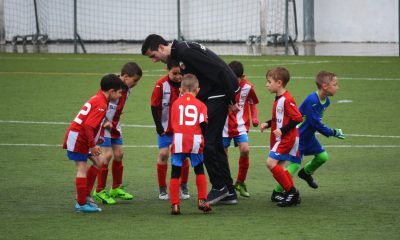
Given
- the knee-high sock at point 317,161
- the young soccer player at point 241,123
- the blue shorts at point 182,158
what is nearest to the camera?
the blue shorts at point 182,158

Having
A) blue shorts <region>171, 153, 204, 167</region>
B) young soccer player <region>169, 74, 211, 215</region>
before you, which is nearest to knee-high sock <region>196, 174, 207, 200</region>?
young soccer player <region>169, 74, 211, 215</region>

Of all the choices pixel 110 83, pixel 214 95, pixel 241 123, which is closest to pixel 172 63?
pixel 214 95

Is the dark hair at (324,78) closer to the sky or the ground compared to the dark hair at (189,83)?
closer to the ground

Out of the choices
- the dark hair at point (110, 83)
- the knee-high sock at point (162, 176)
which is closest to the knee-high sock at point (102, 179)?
the knee-high sock at point (162, 176)

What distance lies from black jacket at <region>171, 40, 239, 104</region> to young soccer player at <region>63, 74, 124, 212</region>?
0.70 meters

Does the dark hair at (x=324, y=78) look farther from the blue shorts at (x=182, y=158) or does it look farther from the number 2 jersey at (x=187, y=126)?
the blue shorts at (x=182, y=158)

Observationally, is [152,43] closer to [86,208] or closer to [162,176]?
[162,176]

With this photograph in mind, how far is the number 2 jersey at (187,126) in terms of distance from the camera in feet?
29.9

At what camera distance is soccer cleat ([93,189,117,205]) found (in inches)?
390

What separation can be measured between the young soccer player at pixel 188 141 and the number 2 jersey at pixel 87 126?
701mm

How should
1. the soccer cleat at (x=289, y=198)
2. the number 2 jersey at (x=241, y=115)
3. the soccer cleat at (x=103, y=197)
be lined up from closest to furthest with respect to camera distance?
the soccer cleat at (x=289, y=198)
the soccer cleat at (x=103, y=197)
the number 2 jersey at (x=241, y=115)

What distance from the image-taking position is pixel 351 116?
16.5m

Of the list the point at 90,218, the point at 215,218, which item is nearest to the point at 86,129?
the point at 90,218

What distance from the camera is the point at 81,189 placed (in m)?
9.20
